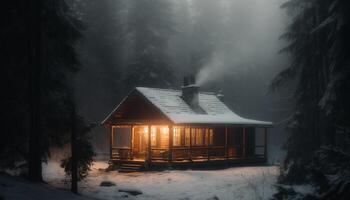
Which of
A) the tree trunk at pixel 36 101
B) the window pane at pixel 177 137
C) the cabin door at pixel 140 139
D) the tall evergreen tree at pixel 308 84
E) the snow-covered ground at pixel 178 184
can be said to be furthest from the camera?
the cabin door at pixel 140 139

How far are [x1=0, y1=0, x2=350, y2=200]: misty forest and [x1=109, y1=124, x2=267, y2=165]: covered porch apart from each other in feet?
0.32

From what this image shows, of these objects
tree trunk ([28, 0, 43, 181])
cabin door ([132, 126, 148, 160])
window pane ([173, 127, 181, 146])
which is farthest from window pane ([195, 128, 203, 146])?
tree trunk ([28, 0, 43, 181])

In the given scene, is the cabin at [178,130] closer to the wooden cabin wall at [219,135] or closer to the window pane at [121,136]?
the wooden cabin wall at [219,135]

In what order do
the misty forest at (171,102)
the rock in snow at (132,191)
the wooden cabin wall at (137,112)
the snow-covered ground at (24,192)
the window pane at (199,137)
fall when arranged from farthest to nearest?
the window pane at (199,137), the wooden cabin wall at (137,112), the rock in snow at (132,191), the misty forest at (171,102), the snow-covered ground at (24,192)

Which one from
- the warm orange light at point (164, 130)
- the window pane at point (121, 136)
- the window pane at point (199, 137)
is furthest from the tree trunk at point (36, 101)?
the window pane at point (121, 136)

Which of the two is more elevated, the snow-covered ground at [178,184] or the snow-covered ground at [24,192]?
the snow-covered ground at [24,192]

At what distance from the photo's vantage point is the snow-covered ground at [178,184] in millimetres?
20594

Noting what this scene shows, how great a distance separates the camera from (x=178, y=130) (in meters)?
34.2

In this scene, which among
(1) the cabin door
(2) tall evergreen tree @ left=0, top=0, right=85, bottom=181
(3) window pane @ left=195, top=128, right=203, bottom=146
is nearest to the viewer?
(2) tall evergreen tree @ left=0, top=0, right=85, bottom=181

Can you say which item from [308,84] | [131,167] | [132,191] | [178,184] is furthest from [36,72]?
[131,167]

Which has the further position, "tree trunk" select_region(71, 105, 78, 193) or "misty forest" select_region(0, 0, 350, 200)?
"tree trunk" select_region(71, 105, 78, 193)

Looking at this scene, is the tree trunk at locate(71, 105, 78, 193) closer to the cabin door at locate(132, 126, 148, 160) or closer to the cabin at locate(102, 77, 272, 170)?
the cabin at locate(102, 77, 272, 170)

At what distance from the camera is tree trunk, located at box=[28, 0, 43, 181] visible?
19.1 metres

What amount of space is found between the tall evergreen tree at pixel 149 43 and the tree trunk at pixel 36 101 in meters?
29.4
